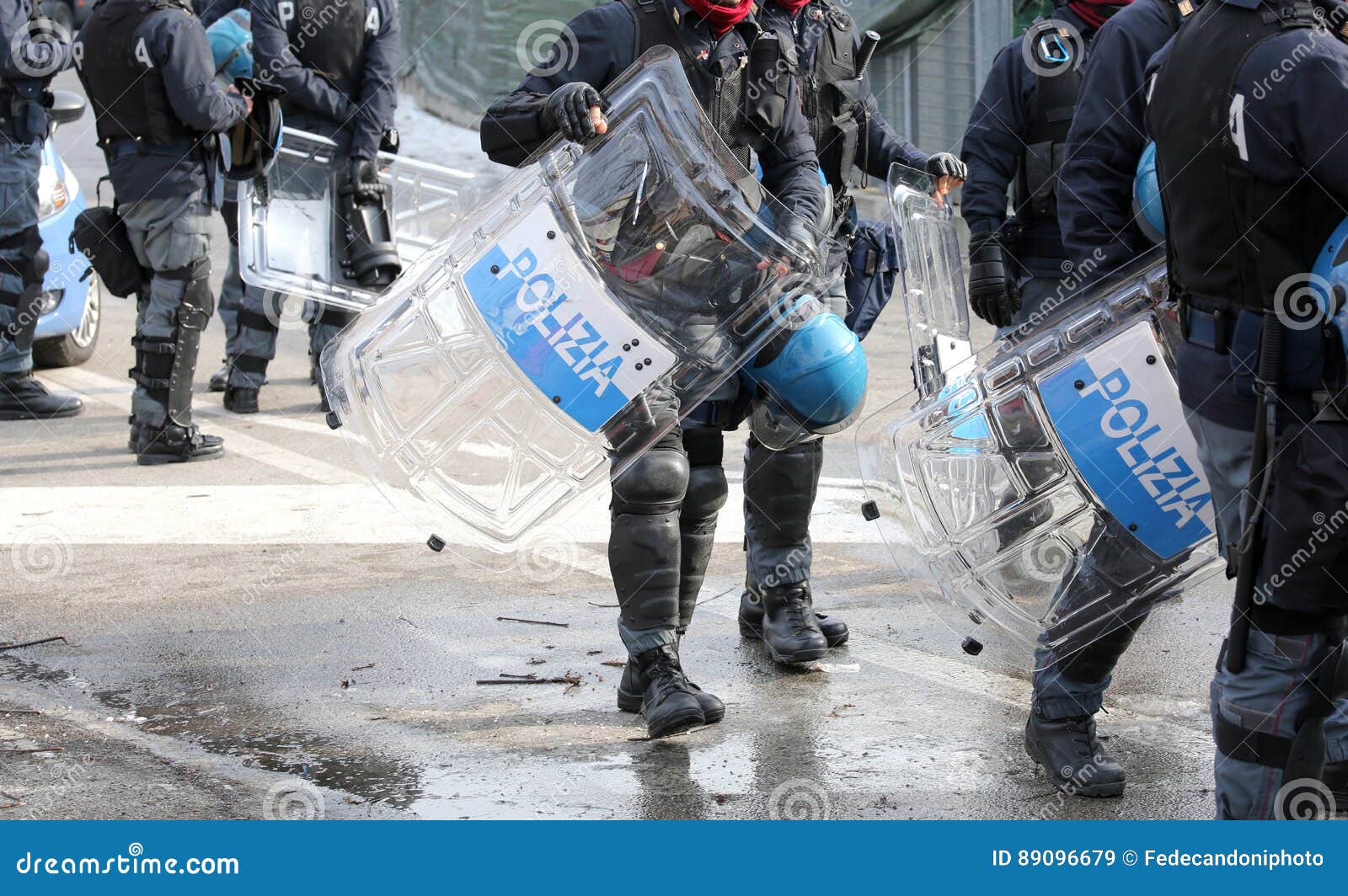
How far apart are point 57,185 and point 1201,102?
769 centimetres

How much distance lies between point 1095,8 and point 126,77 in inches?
171

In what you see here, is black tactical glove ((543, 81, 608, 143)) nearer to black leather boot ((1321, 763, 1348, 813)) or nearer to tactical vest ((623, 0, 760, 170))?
tactical vest ((623, 0, 760, 170))

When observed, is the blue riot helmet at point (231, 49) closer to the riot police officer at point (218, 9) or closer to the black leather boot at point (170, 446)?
the riot police officer at point (218, 9)

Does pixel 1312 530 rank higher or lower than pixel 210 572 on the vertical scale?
higher

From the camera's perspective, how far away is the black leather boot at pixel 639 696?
4160mm

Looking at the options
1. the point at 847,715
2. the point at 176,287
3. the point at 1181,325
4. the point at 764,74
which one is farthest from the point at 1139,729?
the point at 176,287

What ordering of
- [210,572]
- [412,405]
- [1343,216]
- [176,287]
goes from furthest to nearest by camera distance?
[176,287] → [210,572] → [412,405] → [1343,216]

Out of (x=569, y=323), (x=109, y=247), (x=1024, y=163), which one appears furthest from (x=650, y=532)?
(x=109, y=247)

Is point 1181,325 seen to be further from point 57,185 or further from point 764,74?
point 57,185

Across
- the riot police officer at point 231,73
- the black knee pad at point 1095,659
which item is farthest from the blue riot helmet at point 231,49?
the black knee pad at point 1095,659

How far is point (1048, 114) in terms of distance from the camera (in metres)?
5.08

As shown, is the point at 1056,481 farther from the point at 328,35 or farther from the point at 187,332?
the point at 328,35

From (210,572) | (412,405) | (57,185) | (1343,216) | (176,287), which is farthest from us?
(57,185)

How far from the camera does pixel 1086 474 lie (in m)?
3.48
